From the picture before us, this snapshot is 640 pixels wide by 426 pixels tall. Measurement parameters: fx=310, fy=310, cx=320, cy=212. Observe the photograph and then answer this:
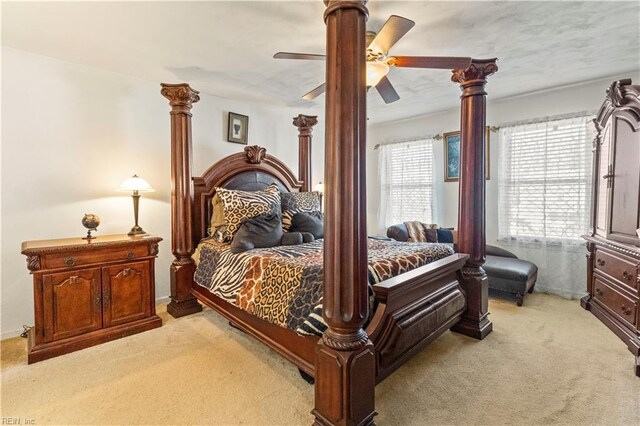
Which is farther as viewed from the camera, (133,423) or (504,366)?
(504,366)

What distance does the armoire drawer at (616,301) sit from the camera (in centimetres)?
239

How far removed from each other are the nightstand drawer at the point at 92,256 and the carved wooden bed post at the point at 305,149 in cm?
227

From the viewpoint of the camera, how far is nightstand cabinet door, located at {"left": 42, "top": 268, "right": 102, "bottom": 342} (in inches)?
88.7

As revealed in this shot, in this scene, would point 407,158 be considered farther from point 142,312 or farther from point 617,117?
point 142,312

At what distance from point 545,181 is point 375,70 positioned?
2.94 m

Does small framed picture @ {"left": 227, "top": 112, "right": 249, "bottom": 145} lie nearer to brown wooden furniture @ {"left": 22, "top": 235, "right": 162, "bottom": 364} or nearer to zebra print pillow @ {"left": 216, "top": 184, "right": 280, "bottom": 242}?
zebra print pillow @ {"left": 216, "top": 184, "right": 280, "bottom": 242}

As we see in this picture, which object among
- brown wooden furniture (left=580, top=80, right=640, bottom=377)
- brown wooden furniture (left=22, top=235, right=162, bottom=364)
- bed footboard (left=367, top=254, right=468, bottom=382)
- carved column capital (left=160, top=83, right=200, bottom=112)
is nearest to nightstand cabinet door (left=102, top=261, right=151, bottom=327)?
brown wooden furniture (left=22, top=235, right=162, bottom=364)

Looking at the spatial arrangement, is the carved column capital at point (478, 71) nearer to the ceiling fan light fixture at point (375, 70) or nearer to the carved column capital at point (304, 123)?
the ceiling fan light fixture at point (375, 70)

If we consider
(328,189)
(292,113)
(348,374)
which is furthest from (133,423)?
(292,113)

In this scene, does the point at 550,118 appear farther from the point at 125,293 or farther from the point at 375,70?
the point at 125,293

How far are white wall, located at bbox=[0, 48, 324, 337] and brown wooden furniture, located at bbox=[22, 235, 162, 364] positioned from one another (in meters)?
0.42

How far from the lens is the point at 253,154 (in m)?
3.69

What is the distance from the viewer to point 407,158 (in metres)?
5.00

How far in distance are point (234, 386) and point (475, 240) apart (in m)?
2.14
